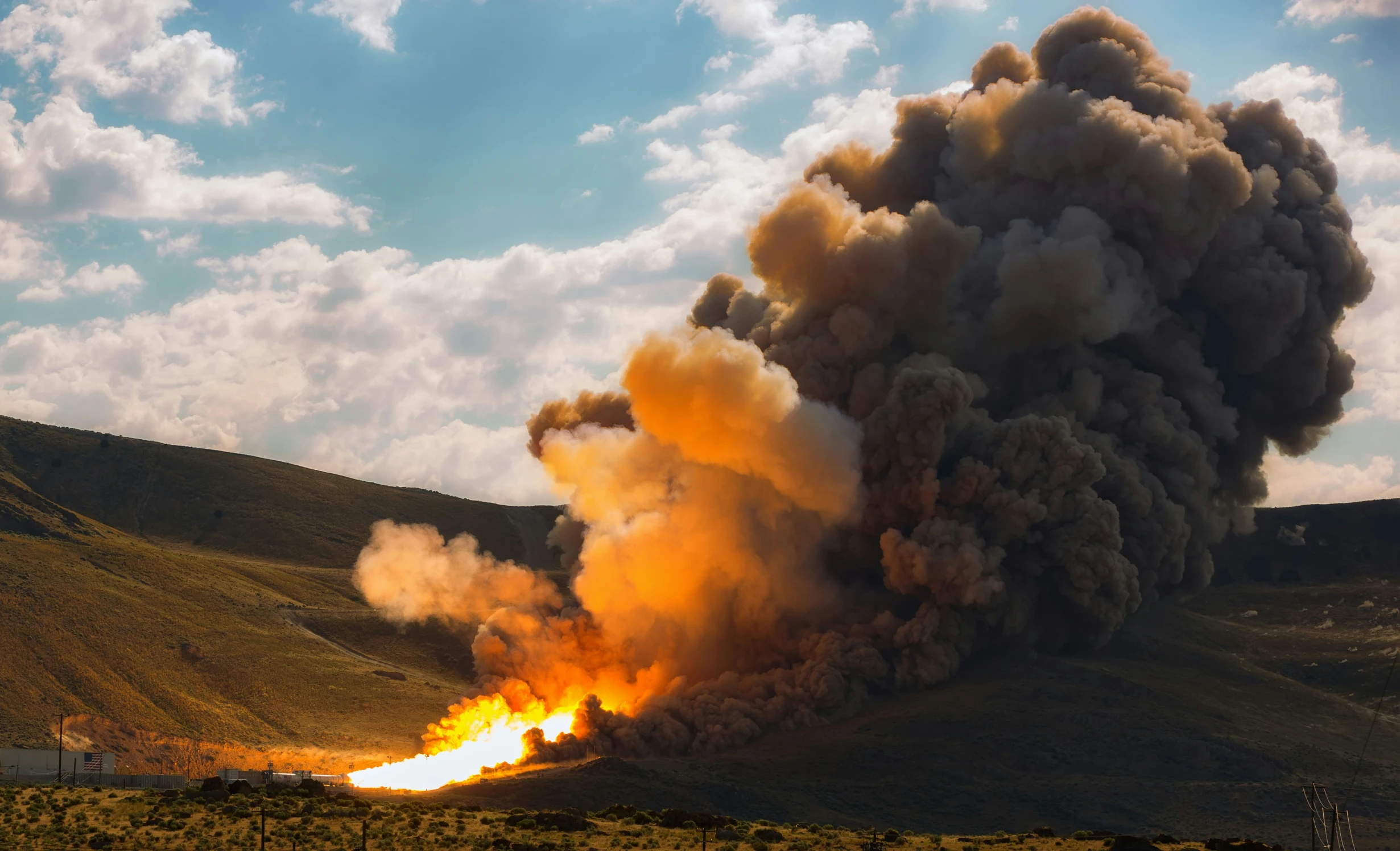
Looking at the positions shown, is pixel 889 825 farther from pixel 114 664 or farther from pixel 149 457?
pixel 149 457

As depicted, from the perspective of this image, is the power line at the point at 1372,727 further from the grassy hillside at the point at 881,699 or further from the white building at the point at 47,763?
the white building at the point at 47,763

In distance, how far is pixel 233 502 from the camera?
162 meters

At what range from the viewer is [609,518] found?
10044cm

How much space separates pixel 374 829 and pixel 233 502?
108m

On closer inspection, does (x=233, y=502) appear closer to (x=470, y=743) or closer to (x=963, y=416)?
(x=470, y=743)

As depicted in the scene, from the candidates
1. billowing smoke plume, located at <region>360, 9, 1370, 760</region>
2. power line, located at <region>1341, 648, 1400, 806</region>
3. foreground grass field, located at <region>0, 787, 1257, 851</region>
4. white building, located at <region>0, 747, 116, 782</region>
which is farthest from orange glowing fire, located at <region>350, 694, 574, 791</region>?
power line, located at <region>1341, 648, 1400, 806</region>

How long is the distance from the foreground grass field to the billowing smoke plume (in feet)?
66.4

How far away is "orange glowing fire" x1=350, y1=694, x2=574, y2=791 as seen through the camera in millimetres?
81688

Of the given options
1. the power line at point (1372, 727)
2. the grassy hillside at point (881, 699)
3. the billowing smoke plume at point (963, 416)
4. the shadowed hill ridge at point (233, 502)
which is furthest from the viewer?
the shadowed hill ridge at point (233, 502)

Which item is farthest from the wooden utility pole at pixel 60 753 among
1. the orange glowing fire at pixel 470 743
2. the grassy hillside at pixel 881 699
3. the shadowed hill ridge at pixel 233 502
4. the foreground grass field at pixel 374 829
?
the shadowed hill ridge at pixel 233 502

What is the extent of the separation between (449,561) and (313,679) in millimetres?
27260

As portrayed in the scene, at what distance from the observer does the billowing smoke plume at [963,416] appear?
306ft

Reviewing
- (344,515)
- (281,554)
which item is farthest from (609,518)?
(344,515)

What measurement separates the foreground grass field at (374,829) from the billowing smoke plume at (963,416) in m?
20.3
